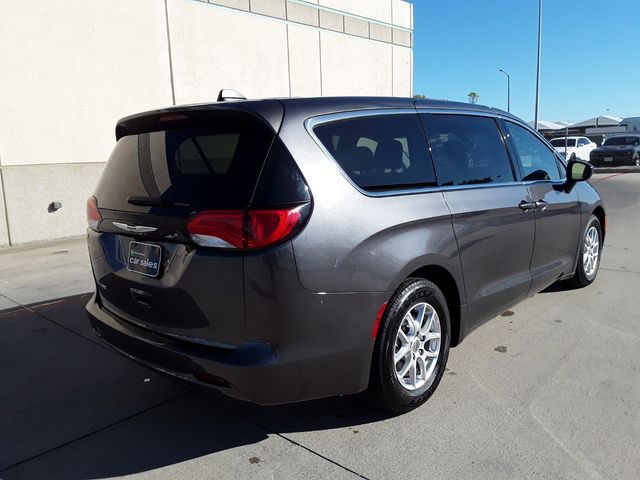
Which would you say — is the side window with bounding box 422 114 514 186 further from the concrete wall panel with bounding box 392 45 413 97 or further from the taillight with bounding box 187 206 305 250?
the concrete wall panel with bounding box 392 45 413 97

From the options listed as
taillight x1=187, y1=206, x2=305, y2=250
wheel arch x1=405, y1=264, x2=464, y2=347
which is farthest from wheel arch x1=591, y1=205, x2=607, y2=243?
taillight x1=187, y1=206, x2=305, y2=250

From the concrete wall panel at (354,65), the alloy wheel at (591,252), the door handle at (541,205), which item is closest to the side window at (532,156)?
the door handle at (541,205)

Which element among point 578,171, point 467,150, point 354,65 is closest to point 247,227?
point 467,150

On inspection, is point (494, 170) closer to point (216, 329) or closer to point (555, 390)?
point (555, 390)

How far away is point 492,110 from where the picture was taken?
4.24 meters

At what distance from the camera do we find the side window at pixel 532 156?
4336 millimetres

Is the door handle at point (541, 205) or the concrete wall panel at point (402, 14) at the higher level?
the concrete wall panel at point (402, 14)

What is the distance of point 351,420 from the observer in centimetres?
311

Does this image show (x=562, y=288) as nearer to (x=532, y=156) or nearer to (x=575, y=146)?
(x=532, y=156)

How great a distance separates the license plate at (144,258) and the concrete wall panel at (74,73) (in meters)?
7.13

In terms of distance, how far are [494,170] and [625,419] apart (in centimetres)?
185

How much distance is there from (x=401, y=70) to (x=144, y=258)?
614 inches

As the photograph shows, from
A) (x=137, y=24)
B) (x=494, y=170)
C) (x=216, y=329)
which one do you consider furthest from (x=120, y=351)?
(x=137, y=24)

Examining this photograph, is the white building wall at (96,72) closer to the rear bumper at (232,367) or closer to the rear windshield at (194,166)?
the rear windshield at (194,166)
